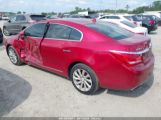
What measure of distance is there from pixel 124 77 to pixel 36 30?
9.41 ft

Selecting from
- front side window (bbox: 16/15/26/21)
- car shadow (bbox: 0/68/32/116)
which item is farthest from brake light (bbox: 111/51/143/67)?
front side window (bbox: 16/15/26/21)

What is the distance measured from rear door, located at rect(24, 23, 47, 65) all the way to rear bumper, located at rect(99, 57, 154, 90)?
208 cm

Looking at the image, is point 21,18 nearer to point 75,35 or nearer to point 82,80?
point 75,35

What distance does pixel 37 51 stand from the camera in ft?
17.5

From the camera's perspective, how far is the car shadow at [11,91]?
3.98m

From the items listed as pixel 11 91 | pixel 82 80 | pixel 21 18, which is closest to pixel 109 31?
pixel 82 80

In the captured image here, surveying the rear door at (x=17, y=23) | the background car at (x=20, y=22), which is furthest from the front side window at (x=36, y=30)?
the rear door at (x=17, y=23)

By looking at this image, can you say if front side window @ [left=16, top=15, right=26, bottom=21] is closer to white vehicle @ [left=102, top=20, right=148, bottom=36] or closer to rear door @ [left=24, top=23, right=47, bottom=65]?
white vehicle @ [left=102, top=20, right=148, bottom=36]

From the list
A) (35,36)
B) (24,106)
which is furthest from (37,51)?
(24,106)

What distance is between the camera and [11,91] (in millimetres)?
4629

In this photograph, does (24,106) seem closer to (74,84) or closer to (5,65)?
(74,84)

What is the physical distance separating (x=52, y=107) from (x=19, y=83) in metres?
1.57

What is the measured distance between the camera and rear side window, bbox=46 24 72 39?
4578 mm

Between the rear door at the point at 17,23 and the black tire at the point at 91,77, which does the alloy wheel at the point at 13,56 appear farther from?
the rear door at the point at 17,23
